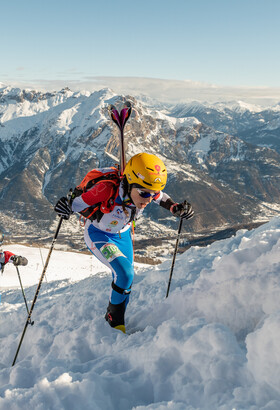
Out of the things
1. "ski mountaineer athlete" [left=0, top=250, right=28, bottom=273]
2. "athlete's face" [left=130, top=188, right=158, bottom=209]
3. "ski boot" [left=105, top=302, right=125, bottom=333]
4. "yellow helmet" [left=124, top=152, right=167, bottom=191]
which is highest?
"yellow helmet" [left=124, top=152, right=167, bottom=191]

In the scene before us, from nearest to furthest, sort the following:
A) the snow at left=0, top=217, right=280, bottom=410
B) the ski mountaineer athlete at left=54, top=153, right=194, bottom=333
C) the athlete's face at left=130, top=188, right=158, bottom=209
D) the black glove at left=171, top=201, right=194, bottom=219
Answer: the snow at left=0, top=217, right=280, bottom=410 → the ski mountaineer athlete at left=54, top=153, right=194, bottom=333 → the athlete's face at left=130, top=188, right=158, bottom=209 → the black glove at left=171, top=201, right=194, bottom=219

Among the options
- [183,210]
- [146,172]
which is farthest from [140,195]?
[183,210]

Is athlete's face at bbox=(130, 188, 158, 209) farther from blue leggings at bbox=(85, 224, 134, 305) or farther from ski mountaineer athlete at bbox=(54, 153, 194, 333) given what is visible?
blue leggings at bbox=(85, 224, 134, 305)

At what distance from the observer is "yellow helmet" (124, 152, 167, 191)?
6926mm

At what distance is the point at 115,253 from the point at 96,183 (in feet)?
5.24

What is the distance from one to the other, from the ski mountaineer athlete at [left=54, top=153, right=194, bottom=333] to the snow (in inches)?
24.5

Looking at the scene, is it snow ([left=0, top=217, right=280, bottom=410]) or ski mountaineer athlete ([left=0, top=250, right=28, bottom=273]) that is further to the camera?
ski mountaineer athlete ([left=0, top=250, right=28, bottom=273])

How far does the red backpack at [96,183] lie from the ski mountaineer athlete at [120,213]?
0.08 metres

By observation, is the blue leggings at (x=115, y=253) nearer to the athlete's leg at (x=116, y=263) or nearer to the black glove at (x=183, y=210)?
the athlete's leg at (x=116, y=263)

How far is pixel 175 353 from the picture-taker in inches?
177

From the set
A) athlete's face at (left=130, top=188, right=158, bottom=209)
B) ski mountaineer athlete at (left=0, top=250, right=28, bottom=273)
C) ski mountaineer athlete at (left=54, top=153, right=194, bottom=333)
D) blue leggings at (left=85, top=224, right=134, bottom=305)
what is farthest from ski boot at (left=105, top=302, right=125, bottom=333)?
ski mountaineer athlete at (left=0, top=250, right=28, bottom=273)

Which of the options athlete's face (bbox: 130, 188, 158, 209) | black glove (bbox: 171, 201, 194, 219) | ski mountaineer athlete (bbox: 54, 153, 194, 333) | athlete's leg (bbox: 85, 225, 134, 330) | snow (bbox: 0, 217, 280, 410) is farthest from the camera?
black glove (bbox: 171, 201, 194, 219)

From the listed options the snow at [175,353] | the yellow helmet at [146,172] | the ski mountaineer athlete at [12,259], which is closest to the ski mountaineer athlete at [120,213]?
the yellow helmet at [146,172]

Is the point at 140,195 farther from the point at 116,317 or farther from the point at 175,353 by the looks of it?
the point at 175,353
